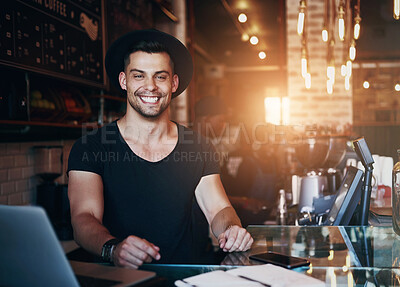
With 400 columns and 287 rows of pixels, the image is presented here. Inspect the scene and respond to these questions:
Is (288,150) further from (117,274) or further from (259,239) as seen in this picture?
(117,274)

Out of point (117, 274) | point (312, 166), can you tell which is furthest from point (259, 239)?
point (312, 166)

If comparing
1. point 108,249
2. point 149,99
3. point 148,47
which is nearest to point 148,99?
point 149,99

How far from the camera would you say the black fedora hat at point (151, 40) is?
6.29 feet

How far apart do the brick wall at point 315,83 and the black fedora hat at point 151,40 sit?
113 inches

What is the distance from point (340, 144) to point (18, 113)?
6.91 ft

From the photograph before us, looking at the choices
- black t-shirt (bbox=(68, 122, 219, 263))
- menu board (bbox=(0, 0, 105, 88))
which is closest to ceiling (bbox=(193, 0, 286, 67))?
menu board (bbox=(0, 0, 105, 88))

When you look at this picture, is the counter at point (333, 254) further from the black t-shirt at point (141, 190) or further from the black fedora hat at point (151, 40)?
the black fedora hat at point (151, 40)

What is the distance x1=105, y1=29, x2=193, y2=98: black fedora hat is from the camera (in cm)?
192

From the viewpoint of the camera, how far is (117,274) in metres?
0.98

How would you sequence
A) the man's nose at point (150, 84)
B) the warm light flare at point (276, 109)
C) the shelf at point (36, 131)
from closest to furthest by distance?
the man's nose at point (150, 84) < the shelf at point (36, 131) < the warm light flare at point (276, 109)

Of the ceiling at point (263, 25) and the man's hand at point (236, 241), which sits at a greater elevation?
the ceiling at point (263, 25)

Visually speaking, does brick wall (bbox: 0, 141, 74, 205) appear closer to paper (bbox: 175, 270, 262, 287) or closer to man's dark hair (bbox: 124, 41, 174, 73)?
man's dark hair (bbox: 124, 41, 174, 73)

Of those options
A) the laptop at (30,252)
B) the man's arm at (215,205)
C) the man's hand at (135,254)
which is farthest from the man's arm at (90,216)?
the man's arm at (215,205)

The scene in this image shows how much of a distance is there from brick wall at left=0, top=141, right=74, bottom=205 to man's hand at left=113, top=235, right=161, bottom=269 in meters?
2.08
